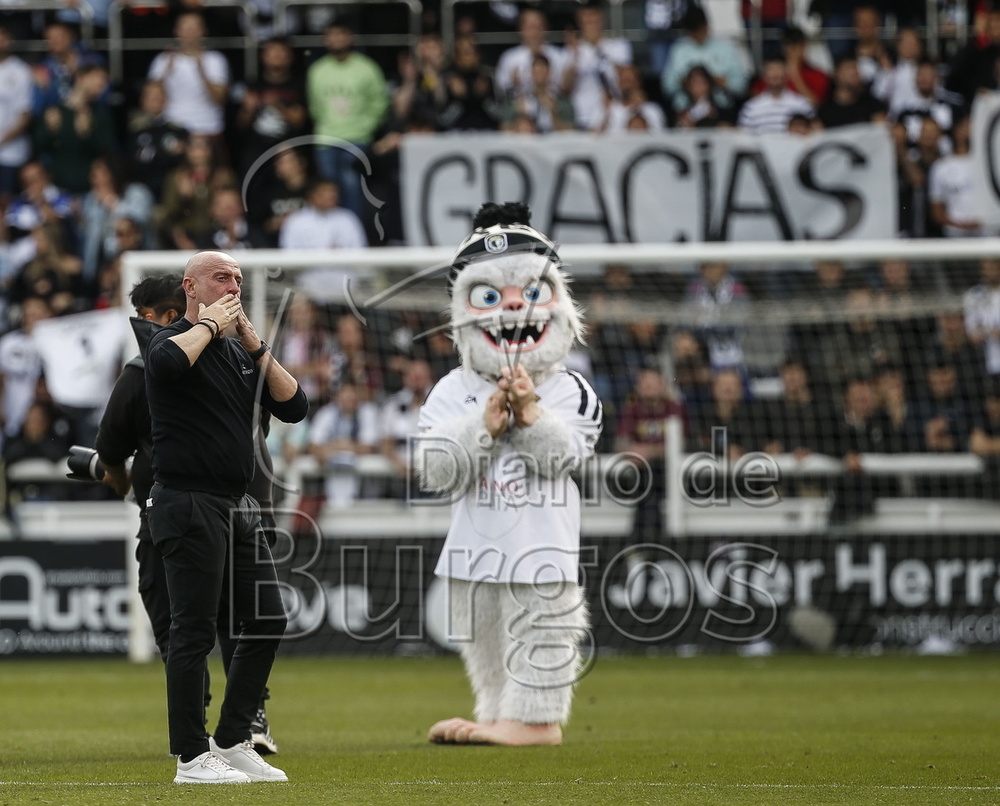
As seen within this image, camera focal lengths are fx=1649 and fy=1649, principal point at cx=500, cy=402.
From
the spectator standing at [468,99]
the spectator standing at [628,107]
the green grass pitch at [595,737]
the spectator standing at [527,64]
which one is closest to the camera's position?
the green grass pitch at [595,737]

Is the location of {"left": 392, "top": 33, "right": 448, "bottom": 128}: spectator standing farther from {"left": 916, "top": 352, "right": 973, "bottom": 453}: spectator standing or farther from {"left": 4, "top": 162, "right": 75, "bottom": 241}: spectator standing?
{"left": 916, "top": 352, "right": 973, "bottom": 453}: spectator standing

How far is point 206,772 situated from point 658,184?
9877 mm

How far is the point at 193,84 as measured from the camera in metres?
17.7

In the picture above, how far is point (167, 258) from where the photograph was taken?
13242mm

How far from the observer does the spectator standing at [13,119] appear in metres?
17.9

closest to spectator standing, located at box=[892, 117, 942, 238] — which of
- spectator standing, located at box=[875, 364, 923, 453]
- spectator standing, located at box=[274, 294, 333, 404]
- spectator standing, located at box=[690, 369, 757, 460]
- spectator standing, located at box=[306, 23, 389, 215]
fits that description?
spectator standing, located at box=[875, 364, 923, 453]

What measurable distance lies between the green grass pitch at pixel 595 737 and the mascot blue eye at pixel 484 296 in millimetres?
2235

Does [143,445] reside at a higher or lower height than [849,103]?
lower

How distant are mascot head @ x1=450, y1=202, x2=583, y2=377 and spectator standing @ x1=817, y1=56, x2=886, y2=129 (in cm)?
871

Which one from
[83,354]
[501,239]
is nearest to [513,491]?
[501,239]

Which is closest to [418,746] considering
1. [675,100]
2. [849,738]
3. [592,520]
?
[849,738]

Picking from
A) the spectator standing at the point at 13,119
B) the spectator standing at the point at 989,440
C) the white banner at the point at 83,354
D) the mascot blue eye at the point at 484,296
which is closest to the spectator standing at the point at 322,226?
the white banner at the point at 83,354

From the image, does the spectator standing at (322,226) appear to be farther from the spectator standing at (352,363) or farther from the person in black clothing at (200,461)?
the person in black clothing at (200,461)

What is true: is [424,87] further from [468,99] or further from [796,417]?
[796,417]
